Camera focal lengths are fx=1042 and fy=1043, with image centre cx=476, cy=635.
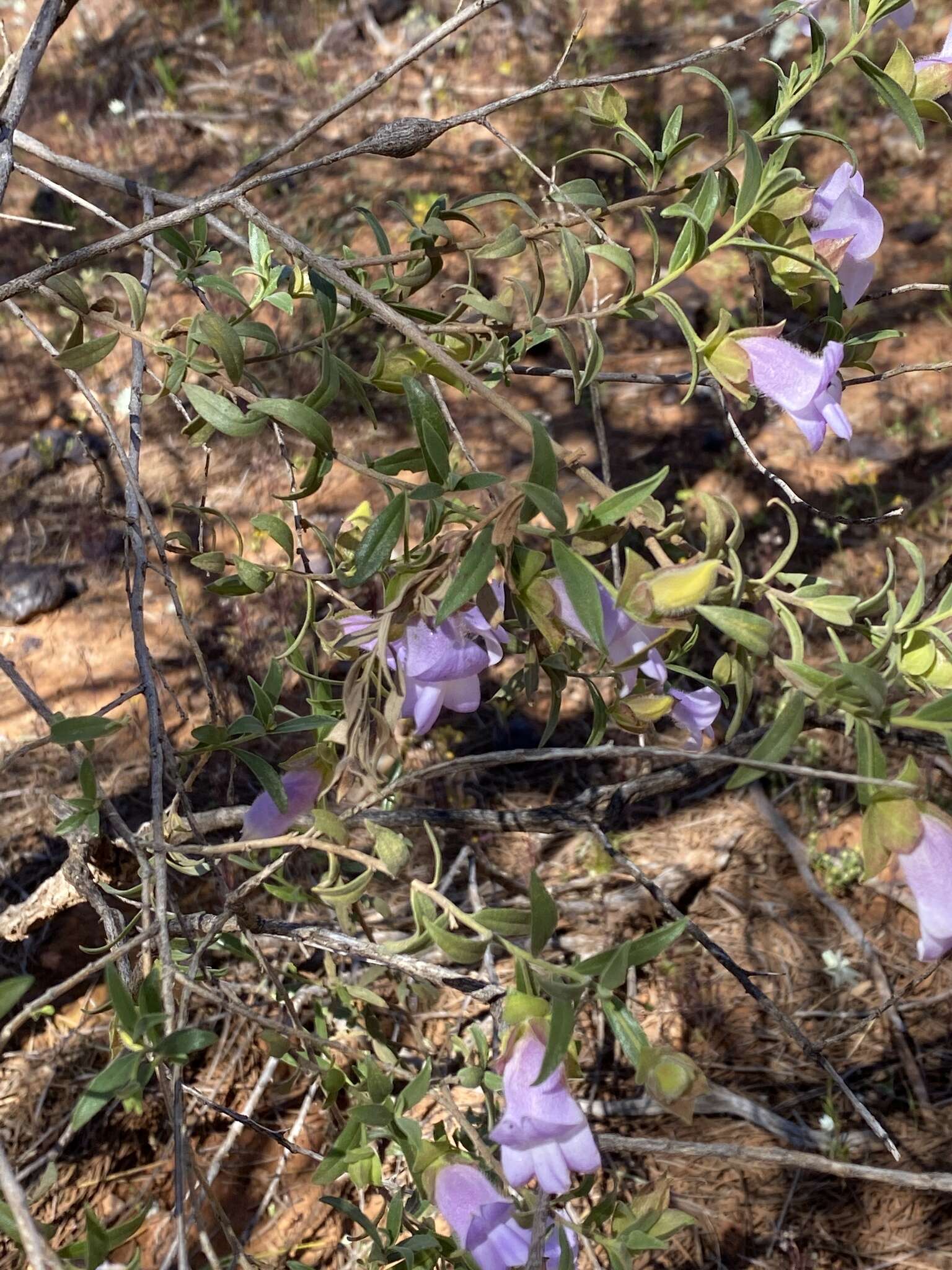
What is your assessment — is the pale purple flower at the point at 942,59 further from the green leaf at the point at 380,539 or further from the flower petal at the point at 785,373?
the green leaf at the point at 380,539

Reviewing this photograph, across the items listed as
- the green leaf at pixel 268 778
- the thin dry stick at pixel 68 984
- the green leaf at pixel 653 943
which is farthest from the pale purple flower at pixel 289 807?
the green leaf at pixel 653 943

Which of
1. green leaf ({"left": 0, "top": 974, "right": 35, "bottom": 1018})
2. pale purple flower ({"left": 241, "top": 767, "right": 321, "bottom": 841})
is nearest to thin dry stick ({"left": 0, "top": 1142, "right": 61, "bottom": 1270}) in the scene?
green leaf ({"left": 0, "top": 974, "right": 35, "bottom": 1018})

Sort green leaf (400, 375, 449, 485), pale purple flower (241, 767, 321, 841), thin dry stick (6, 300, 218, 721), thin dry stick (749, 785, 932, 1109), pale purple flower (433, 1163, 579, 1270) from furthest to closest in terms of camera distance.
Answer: thin dry stick (749, 785, 932, 1109)
thin dry stick (6, 300, 218, 721)
pale purple flower (241, 767, 321, 841)
pale purple flower (433, 1163, 579, 1270)
green leaf (400, 375, 449, 485)

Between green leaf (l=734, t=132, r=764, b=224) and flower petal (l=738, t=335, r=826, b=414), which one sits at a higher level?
green leaf (l=734, t=132, r=764, b=224)

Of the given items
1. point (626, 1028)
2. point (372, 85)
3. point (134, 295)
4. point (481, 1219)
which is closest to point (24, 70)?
point (134, 295)

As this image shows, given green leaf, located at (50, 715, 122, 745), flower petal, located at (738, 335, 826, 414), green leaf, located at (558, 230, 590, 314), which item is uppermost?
green leaf, located at (558, 230, 590, 314)

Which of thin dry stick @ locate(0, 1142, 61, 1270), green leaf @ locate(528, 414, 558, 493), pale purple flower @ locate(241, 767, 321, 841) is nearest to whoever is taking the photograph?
thin dry stick @ locate(0, 1142, 61, 1270)

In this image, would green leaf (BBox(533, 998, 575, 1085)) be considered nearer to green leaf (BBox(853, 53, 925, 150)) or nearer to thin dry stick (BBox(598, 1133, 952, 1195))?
thin dry stick (BBox(598, 1133, 952, 1195))

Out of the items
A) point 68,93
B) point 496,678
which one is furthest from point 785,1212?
point 68,93

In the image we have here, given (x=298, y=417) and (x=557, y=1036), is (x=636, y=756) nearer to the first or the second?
(x=557, y=1036)
